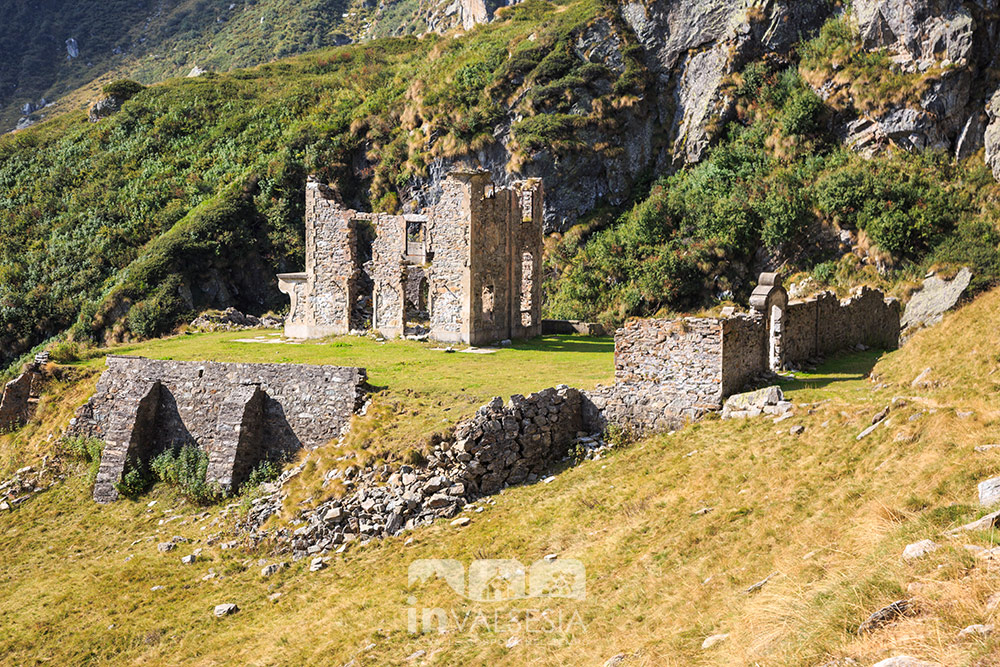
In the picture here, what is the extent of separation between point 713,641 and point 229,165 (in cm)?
4853

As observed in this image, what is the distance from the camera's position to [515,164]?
132ft

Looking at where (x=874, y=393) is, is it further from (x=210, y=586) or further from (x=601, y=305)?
(x=601, y=305)

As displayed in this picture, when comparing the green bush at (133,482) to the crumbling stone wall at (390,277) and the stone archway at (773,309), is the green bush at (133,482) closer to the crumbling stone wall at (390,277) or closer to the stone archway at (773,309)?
the crumbling stone wall at (390,277)

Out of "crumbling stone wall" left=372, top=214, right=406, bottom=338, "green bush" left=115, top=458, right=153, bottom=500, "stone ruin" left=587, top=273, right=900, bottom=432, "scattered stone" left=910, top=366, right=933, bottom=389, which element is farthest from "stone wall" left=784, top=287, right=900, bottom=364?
"green bush" left=115, top=458, right=153, bottom=500

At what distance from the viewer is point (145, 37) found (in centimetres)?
9975

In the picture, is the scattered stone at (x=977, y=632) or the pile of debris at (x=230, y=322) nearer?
the scattered stone at (x=977, y=632)

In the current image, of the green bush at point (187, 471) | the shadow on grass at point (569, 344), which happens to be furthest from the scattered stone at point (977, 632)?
the shadow on grass at point (569, 344)

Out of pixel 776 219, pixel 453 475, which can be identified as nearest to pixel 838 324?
pixel 453 475

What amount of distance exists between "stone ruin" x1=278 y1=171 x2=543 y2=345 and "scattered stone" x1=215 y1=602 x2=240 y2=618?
44.3ft

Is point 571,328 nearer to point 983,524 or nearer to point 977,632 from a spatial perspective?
point 983,524

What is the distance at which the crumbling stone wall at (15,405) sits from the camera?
2136cm

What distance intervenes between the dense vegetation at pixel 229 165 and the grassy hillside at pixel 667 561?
82.3 ft

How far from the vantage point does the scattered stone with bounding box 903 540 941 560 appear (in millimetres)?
5461

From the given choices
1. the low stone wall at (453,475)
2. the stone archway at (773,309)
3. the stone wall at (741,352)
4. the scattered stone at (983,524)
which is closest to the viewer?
the scattered stone at (983,524)
